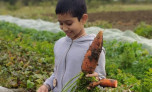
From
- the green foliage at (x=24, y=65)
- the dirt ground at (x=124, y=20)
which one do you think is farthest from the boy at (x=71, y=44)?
the dirt ground at (x=124, y=20)

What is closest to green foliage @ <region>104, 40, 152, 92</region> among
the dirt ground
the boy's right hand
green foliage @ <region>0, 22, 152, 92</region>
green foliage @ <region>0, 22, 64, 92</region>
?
green foliage @ <region>0, 22, 152, 92</region>

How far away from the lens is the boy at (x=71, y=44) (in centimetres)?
189

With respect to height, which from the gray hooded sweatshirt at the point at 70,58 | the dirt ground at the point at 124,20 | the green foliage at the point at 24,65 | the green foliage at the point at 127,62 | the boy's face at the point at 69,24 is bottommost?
the dirt ground at the point at 124,20

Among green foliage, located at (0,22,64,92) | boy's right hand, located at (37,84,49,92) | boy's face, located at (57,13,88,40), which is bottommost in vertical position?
green foliage, located at (0,22,64,92)

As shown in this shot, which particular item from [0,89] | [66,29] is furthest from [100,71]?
[0,89]

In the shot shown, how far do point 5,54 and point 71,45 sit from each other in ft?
10.5

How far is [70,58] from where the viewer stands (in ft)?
6.53

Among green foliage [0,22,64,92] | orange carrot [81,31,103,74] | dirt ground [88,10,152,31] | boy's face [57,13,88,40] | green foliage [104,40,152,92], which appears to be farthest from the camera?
dirt ground [88,10,152,31]

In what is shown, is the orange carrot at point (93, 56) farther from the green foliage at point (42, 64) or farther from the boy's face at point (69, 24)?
the green foliage at point (42, 64)

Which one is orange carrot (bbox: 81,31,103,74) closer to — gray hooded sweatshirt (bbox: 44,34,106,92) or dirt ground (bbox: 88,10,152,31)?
gray hooded sweatshirt (bbox: 44,34,106,92)

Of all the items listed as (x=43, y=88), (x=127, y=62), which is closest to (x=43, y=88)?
(x=43, y=88)

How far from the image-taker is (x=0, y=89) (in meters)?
3.37

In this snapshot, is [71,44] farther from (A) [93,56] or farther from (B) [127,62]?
(B) [127,62]

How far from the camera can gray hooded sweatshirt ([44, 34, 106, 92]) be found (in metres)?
1.94
